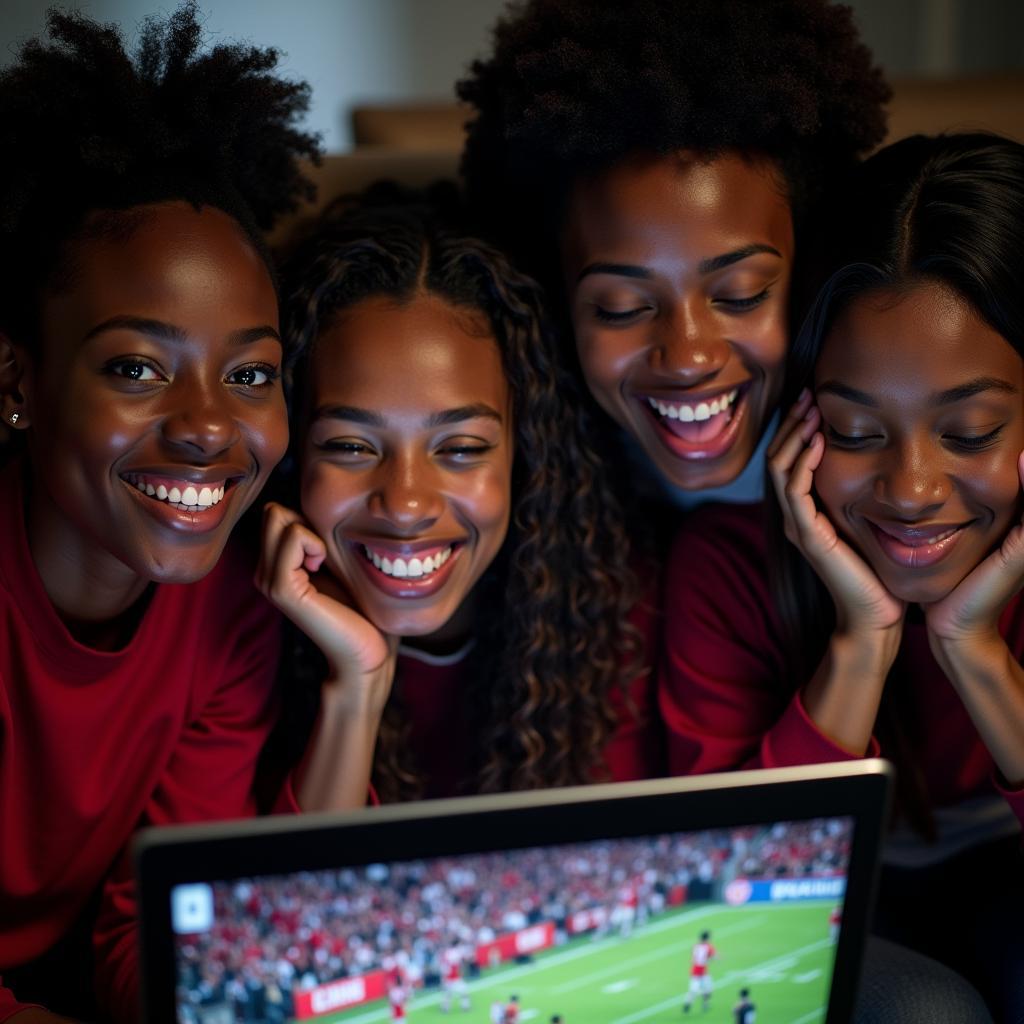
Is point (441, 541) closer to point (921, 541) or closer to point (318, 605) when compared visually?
point (318, 605)

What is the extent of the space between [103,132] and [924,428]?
91 centimetres

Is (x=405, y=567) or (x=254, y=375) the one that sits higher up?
(x=254, y=375)

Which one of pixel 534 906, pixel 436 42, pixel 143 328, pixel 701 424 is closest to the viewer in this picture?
pixel 534 906

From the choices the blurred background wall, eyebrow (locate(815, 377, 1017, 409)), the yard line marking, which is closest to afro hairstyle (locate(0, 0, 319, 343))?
eyebrow (locate(815, 377, 1017, 409))

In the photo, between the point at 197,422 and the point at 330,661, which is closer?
the point at 197,422

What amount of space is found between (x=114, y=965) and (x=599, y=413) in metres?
0.87

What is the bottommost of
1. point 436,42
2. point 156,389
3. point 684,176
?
point 156,389

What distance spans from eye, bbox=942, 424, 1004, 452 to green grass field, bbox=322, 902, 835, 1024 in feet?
1.88

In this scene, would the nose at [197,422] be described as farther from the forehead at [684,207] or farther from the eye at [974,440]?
the eye at [974,440]

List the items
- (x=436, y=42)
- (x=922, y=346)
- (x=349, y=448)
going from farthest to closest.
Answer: (x=436, y=42)
(x=349, y=448)
(x=922, y=346)

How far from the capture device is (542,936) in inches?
35.9

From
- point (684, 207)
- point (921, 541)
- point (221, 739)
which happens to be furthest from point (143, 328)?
point (921, 541)

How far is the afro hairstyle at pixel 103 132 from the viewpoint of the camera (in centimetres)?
121

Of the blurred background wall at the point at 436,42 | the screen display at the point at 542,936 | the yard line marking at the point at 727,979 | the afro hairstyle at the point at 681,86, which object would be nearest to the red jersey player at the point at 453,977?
the screen display at the point at 542,936
